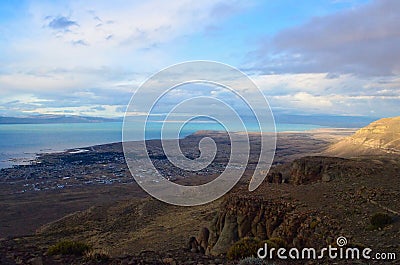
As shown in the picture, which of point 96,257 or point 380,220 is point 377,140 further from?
point 96,257

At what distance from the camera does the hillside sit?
62.8m

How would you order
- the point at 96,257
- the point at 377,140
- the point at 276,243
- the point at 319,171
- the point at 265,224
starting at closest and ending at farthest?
1. the point at 96,257
2. the point at 276,243
3. the point at 265,224
4. the point at 319,171
5. the point at 377,140

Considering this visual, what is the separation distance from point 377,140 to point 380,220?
64.4m

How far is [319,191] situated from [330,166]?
11.9 feet

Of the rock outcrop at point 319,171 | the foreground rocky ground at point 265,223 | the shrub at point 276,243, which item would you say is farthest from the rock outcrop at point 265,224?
the rock outcrop at point 319,171

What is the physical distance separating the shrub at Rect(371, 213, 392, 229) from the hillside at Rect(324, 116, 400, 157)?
2074 inches

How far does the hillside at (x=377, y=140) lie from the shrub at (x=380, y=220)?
173ft

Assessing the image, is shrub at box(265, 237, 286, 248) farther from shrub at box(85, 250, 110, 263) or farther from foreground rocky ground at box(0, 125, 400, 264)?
shrub at box(85, 250, 110, 263)

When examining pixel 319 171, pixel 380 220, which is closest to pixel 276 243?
pixel 380 220

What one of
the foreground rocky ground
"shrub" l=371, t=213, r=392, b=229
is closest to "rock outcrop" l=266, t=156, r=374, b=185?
the foreground rocky ground

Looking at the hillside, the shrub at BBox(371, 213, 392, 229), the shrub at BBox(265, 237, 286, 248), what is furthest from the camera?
the hillside

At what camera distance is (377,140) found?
69.0 m

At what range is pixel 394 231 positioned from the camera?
10297 millimetres

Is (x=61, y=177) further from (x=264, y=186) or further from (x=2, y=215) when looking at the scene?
(x=264, y=186)
